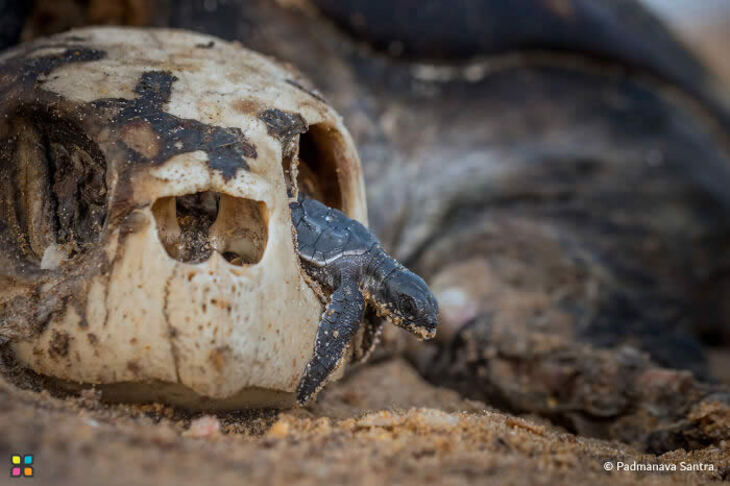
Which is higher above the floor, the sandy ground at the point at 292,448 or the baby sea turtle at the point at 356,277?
the baby sea turtle at the point at 356,277

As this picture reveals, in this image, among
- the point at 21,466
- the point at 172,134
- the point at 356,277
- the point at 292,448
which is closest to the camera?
the point at 21,466

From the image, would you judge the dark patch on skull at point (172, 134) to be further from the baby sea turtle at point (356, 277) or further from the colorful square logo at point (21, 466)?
the colorful square logo at point (21, 466)

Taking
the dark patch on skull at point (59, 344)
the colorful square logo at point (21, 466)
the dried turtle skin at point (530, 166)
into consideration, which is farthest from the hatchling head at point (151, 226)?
the dried turtle skin at point (530, 166)

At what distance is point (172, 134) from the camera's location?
1.39 meters

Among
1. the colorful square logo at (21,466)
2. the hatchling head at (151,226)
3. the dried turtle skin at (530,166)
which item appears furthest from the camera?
the dried turtle skin at (530,166)

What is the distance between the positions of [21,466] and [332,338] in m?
0.70

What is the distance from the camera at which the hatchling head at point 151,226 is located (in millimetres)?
1263

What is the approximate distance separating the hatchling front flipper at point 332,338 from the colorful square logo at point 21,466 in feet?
1.98

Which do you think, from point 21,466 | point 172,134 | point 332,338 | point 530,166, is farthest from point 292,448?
point 530,166

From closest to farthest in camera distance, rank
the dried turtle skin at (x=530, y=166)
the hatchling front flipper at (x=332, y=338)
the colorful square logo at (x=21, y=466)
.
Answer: the colorful square logo at (x=21, y=466)
the hatchling front flipper at (x=332, y=338)
the dried turtle skin at (x=530, y=166)

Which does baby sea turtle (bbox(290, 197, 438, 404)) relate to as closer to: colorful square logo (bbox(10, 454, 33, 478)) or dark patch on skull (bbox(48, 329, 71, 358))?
dark patch on skull (bbox(48, 329, 71, 358))

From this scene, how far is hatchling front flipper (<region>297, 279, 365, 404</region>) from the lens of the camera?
143cm

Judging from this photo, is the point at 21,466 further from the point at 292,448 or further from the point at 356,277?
the point at 356,277

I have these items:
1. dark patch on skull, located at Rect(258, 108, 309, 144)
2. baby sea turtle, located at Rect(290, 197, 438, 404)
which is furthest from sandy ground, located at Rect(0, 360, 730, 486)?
dark patch on skull, located at Rect(258, 108, 309, 144)
